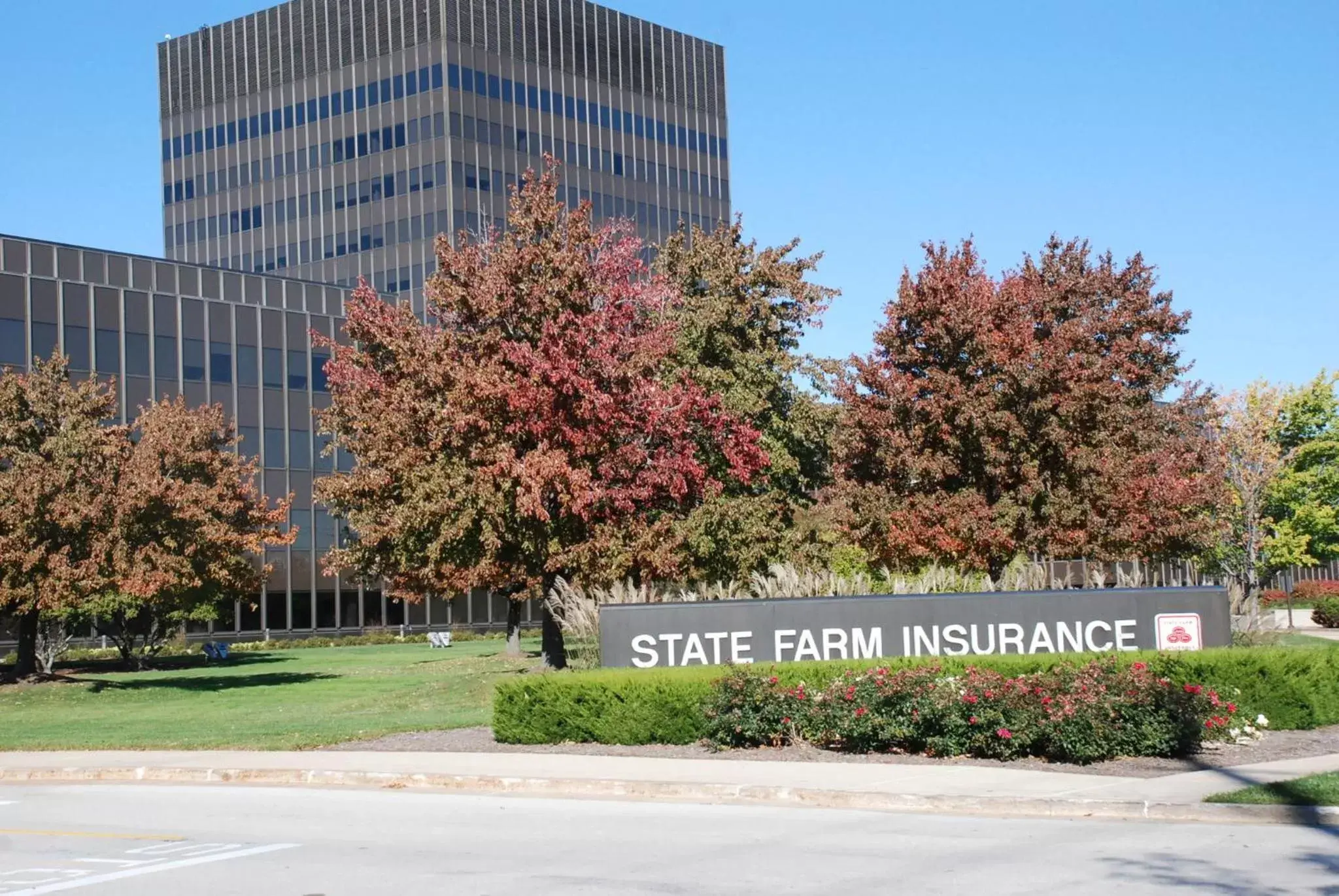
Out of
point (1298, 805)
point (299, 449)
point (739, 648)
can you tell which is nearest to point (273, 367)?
point (299, 449)

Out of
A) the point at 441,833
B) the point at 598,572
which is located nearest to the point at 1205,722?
the point at 441,833

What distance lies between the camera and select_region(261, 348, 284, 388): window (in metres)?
65.2

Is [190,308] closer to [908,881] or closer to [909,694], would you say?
[909,694]

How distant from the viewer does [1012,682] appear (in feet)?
50.6

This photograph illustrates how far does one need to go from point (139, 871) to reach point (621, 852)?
3.43m

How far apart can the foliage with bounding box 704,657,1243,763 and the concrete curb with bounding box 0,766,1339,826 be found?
243cm

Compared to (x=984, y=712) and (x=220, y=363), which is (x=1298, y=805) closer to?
(x=984, y=712)

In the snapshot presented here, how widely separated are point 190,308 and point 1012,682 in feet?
174

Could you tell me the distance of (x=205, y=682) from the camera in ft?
129

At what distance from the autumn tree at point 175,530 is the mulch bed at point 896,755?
17.3m

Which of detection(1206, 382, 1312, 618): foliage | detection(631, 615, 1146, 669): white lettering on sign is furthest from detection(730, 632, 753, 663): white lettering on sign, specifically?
detection(1206, 382, 1312, 618): foliage

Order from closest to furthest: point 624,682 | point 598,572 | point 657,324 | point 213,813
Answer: point 213,813 → point 624,682 → point 598,572 → point 657,324

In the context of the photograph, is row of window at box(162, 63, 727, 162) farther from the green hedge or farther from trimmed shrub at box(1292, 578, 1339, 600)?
the green hedge

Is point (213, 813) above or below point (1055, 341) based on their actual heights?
below
